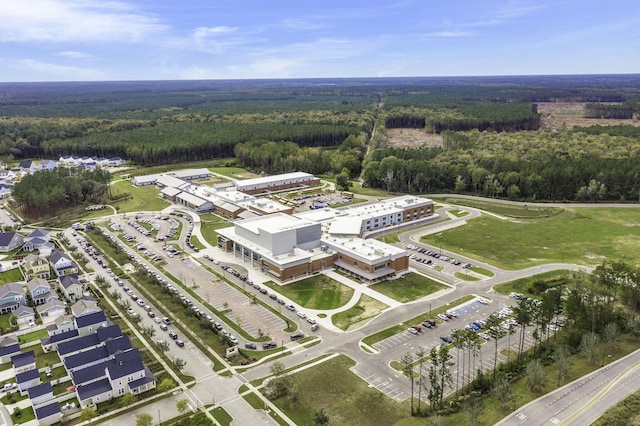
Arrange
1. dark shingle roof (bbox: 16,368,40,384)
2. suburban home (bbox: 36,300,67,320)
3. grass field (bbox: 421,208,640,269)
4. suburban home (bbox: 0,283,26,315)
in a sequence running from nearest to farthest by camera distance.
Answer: dark shingle roof (bbox: 16,368,40,384)
suburban home (bbox: 36,300,67,320)
suburban home (bbox: 0,283,26,315)
grass field (bbox: 421,208,640,269)

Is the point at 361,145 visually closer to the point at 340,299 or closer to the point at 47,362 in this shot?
the point at 340,299

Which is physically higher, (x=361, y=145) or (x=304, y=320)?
(x=361, y=145)

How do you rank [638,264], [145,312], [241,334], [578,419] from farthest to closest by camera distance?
[638,264] → [145,312] → [241,334] → [578,419]

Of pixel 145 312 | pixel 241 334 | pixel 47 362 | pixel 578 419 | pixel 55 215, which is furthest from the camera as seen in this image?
pixel 55 215

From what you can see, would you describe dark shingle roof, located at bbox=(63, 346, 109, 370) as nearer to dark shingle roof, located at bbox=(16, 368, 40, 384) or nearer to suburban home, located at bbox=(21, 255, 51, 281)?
dark shingle roof, located at bbox=(16, 368, 40, 384)

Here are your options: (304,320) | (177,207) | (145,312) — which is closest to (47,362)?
(145,312)

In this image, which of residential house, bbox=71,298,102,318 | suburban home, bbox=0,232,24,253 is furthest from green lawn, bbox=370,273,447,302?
suburban home, bbox=0,232,24,253

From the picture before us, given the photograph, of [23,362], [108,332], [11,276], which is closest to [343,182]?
[11,276]
